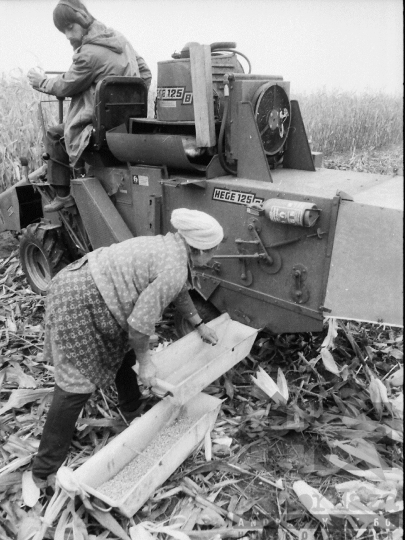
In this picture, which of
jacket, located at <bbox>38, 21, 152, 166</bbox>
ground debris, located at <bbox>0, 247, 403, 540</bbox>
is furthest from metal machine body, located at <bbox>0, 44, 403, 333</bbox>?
ground debris, located at <bbox>0, 247, 403, 540</bbox>

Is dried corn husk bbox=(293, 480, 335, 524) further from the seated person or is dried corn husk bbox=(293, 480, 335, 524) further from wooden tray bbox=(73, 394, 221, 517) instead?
the seated person

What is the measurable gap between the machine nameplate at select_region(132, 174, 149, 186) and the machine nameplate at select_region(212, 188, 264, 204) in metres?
0.83

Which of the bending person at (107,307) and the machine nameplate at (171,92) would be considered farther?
the machine nameplate at (171,92)

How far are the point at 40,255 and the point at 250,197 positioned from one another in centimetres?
322

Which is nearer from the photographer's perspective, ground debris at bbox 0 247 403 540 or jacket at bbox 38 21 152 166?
ground debris at bbox 0 247 403 540

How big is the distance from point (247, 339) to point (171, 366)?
0.61 metres

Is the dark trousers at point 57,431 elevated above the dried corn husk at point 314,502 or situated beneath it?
elevated above

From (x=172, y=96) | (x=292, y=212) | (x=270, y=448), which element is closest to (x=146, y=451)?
(x=270, y=448)

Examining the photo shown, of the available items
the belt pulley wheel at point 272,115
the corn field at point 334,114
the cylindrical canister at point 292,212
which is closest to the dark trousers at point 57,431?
the cylindrical canister at point 292,212

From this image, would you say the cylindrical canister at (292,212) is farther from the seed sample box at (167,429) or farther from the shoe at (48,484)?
the shoe at (48,484)

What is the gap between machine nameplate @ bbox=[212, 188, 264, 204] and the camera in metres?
3.66

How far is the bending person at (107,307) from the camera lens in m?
2.74

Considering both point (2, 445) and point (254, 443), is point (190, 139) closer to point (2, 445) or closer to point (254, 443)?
point (254, 443)

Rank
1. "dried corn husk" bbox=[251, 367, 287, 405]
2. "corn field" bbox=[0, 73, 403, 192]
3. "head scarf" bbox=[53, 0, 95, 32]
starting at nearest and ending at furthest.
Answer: "dried corn husk" bbox=[251, 367, 287, 405] < "head scarf" bbox=[53, 0, 95, 32] < "corn field" bbox=[0, 73, 403, 192]
